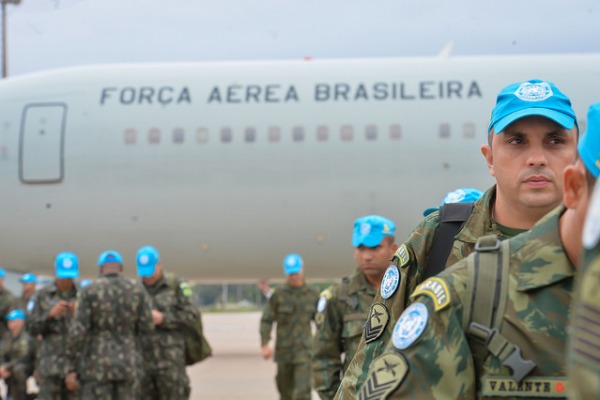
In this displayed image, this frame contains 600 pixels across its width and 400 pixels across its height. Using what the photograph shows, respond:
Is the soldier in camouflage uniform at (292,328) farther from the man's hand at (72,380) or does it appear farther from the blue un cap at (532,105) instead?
the blue un cap at (532,105)

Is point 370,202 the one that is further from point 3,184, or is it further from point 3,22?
point 3,22

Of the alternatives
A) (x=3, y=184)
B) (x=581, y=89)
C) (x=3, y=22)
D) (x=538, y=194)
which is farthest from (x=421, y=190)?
(x=3, y=22)

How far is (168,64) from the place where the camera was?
38.9ft

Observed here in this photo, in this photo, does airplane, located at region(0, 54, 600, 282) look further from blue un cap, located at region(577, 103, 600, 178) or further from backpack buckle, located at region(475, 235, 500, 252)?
blue un cap, located at region(577, 103, 600, 178)

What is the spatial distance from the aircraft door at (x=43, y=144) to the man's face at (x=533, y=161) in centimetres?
982

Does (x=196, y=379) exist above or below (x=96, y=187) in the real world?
below

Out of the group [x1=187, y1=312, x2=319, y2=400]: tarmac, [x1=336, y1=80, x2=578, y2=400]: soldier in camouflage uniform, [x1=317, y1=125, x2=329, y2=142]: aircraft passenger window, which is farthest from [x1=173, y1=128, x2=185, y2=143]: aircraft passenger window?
[x1=336, y1=80, x2=578, y2=400]: soldier in camouflage uniform

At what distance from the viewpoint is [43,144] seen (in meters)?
11.6

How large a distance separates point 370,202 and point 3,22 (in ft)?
53.5

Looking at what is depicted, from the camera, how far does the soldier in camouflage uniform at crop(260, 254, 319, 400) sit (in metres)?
8.62

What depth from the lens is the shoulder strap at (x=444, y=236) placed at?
7.61 ft

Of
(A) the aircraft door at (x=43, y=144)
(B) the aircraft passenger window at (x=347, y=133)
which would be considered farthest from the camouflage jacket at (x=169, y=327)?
(A) the aircraft door at (x=43, y=144)

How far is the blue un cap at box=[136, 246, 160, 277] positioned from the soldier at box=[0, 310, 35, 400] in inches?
90.2

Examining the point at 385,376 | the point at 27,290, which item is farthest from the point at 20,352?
the point at 385,376
